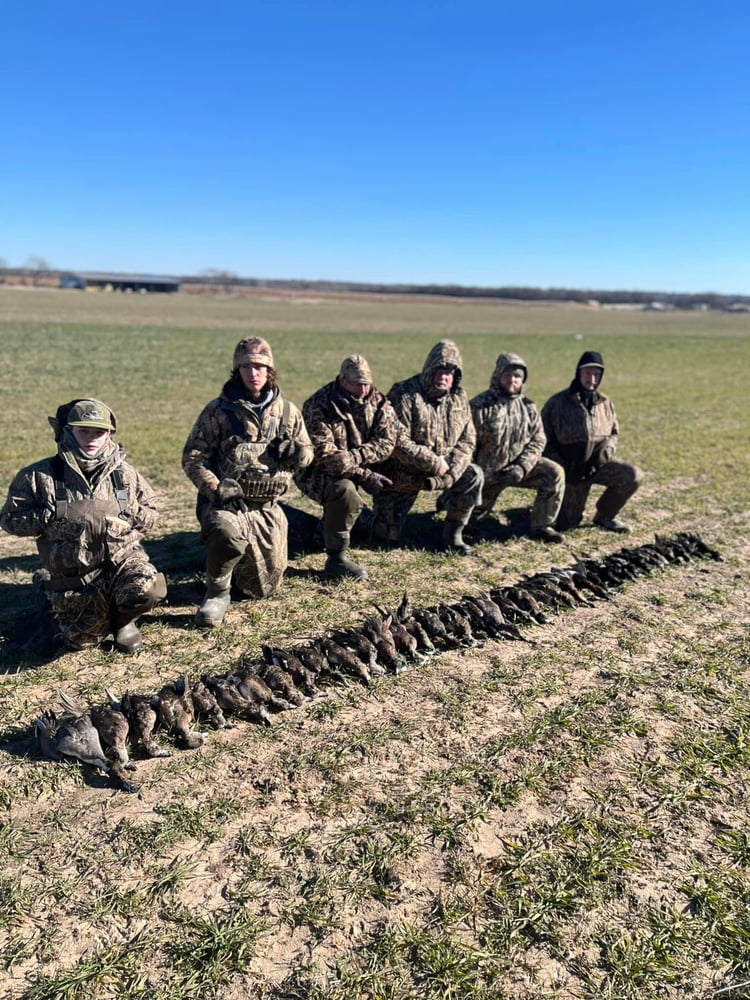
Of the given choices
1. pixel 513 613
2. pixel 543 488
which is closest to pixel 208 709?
pixel 513 613

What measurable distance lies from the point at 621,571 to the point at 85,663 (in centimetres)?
524

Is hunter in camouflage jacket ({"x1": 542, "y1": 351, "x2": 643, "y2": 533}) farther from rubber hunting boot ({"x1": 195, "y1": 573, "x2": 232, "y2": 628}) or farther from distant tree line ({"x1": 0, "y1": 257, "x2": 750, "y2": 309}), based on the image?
distant tree line ({"x1": 0, "y1": 257, "x2": 750, "y2": 309})

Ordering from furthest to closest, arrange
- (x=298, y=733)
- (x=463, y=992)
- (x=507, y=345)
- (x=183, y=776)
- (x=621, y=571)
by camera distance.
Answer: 1. (x=507, y=345)
2. (x=621, y=571)
3. (x=298, y=733)
4. (x=183, y=776)
5. (x=463, y=992)

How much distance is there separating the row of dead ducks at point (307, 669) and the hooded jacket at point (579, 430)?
174cm

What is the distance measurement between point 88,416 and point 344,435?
2.71 m

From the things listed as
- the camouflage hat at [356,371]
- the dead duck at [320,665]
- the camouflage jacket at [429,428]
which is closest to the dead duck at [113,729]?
the dead duck at [320,665]

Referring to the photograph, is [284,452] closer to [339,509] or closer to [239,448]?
[239,448]

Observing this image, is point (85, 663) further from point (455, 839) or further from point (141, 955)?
point (455, 839)

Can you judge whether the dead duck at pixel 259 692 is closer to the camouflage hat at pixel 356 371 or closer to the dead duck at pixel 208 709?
the dead duck at pixel 208 709

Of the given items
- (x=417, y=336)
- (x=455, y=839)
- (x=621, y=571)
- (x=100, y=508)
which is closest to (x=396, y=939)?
(x=455, y=839)

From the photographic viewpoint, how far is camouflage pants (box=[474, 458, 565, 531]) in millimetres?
8102

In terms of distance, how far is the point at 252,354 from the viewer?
5.84 m

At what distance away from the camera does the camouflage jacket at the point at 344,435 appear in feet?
22.2

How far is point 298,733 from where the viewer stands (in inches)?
173
